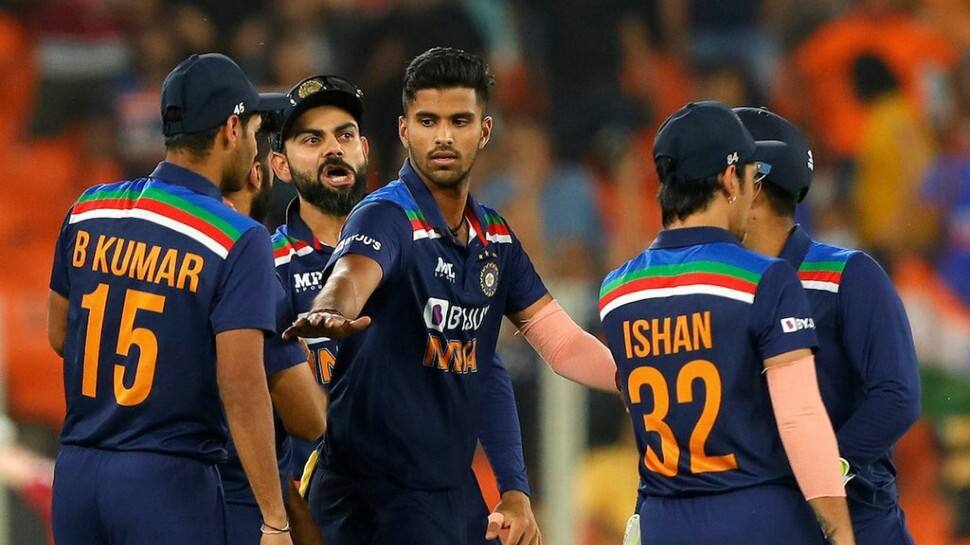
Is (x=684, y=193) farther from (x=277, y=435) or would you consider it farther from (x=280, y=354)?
(x=277, y=435)

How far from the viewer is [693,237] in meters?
3.41

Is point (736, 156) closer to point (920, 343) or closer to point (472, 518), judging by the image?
point (472, 518)

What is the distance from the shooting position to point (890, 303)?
3.64 metres

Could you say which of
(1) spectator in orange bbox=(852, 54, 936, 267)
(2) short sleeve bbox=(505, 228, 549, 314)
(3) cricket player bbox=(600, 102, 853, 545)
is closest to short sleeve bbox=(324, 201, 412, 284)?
(2) short sleeve bbox=(505, 228, 549, 314)

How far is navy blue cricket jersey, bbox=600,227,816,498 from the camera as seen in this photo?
3.30 m

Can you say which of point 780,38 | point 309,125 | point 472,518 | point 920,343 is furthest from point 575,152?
point 472,518

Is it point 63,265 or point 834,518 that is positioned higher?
point 63,265

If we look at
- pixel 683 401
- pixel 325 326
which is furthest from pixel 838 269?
pixel 325 326

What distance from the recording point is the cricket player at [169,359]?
11.3 feet

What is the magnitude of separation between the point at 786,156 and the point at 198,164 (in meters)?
1.42

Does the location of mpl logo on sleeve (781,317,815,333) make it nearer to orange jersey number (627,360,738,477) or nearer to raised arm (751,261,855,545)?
raised arm (751,261,855,545)

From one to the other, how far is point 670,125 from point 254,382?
43.8 inches

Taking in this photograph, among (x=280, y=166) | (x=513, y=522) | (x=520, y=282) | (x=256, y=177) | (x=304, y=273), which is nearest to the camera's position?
(x=513, y=522)

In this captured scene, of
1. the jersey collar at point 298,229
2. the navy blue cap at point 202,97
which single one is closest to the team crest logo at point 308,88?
the jersey collar at point 298,229
